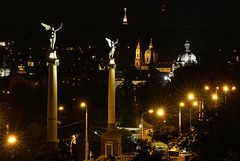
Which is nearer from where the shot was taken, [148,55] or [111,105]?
[111,105]

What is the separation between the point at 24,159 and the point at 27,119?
843 inches

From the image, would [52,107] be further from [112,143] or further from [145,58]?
[145,58]

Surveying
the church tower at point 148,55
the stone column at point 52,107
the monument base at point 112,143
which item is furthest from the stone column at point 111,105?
the church tower at point 148,55

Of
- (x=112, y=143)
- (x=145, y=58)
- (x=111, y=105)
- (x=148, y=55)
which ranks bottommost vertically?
(x=112, y=143)

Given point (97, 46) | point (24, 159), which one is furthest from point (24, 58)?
point (24, 159)

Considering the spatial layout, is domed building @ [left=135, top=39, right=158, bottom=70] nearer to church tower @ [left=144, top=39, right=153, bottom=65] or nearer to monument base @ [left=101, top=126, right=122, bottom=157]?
church tower @ [left=144, top=39, right=153, bottom=65]

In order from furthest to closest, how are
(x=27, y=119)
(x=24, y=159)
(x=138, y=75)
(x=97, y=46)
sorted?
(x=97, y=46)
(x=138, y=75)
(x=27, y=119)
(x=24, y=159)

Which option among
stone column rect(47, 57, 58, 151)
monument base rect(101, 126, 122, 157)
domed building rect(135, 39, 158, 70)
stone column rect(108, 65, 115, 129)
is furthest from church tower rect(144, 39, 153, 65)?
stone column rect(47, 57, 58, 151)

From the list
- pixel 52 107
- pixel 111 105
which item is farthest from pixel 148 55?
pixel 52 107

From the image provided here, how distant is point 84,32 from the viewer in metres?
178

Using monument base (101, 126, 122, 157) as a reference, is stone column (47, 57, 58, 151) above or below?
above

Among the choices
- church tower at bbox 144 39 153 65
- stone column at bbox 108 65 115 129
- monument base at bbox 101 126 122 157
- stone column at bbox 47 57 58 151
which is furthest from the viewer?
church tower at bbox 144 39 153 65

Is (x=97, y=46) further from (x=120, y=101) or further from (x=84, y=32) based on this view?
(x=120, y=101)

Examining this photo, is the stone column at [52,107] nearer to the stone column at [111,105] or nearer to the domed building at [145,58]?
the stone column at [111,105]
